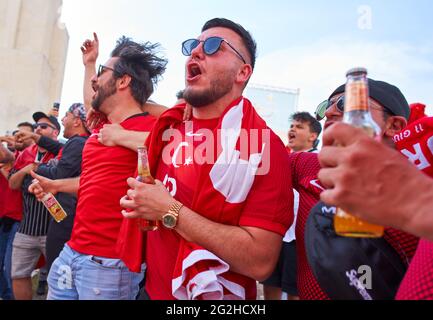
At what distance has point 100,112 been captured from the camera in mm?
3004

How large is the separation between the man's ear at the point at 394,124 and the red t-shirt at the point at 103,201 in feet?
5.53

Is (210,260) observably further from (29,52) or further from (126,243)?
(29,52)

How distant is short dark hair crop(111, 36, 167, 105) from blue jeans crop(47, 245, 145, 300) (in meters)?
1.35

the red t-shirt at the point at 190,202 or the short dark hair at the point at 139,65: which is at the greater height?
the short dark hair at the point at 139,65

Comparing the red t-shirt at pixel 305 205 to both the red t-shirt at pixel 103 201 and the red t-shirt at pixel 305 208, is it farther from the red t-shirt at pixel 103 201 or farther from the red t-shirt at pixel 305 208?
the red t-shirt at pixel 103 201

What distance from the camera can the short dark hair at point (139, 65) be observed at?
2.94 meters

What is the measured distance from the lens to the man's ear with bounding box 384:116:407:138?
1817 mm

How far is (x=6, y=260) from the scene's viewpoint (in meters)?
5.09

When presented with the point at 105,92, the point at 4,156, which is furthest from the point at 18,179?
the point at 105,92

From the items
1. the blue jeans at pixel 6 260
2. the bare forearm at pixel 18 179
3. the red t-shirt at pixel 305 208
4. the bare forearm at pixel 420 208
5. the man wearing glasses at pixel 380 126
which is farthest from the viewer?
the blue jeans at pixel 6 260

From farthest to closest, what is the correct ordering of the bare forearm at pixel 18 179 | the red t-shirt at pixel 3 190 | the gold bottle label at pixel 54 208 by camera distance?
the red t-shirt at pixel 3 190 → the bare forearm at pixel 18 179 → the gold bottle label at pixel 54 208

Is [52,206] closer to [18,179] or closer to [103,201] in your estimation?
[103,201]

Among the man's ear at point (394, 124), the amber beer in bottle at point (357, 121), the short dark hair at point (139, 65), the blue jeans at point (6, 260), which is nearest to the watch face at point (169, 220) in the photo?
the amber beer in bottle at point (357, 121)
